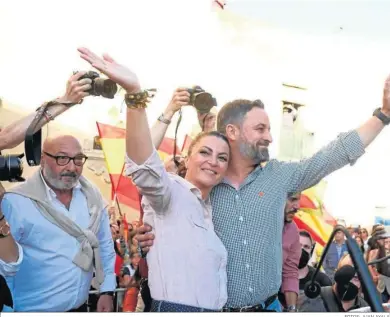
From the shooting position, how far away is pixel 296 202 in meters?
3.30

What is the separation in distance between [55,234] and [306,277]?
1.95 meters

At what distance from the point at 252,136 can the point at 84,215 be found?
1.07m

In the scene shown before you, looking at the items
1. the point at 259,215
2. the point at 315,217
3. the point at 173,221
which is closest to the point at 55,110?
the point at 173,221

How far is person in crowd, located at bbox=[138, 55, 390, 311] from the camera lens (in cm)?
226

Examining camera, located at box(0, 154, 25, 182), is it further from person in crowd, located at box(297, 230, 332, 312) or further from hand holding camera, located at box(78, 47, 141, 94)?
person in crowd, located at box(297, 230, 332, 312)

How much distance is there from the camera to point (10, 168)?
6.70ft

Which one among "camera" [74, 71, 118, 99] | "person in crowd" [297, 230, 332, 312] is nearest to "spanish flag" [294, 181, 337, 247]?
"person in crowd" [297, 230, 332, 312]

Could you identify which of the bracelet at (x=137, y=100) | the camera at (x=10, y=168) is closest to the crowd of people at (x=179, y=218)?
the bracelet at (x=137, y=100)

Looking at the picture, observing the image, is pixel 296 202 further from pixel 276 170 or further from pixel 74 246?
pixel 74 246

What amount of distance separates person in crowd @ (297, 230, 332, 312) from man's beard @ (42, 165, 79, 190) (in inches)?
51.5

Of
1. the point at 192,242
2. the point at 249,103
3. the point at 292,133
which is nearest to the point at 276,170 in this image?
the point at 249,103

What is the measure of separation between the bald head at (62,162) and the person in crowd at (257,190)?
89cm

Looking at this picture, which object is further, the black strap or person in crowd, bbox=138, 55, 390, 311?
the black strap

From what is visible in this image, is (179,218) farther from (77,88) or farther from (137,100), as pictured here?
(77,88)
